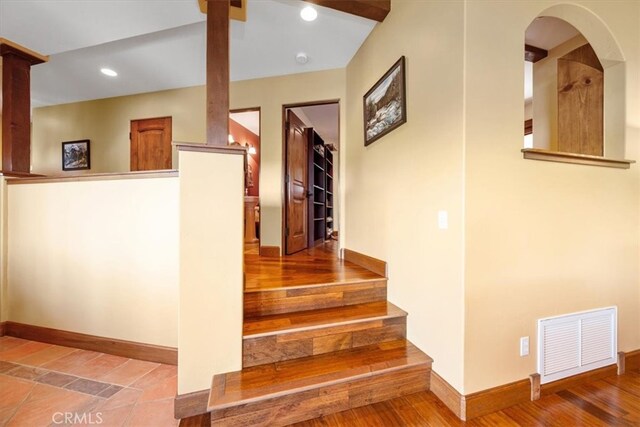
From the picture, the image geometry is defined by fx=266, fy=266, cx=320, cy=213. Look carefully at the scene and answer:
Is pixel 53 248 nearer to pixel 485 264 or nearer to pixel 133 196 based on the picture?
pixel 133 196

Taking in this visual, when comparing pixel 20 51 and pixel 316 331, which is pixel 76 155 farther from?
pixel 316 331

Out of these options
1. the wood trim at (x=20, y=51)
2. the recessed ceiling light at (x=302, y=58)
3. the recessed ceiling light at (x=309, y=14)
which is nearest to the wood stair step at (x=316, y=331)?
the recessed ceiling light at (x=309, y=14)

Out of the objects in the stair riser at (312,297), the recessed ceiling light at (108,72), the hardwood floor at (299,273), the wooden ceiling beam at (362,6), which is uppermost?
the recessed ceiling light at (108,72)

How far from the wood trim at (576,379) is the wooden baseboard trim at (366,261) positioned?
120 centimetres

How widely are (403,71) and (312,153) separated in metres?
2.74

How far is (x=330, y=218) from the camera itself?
724 cm

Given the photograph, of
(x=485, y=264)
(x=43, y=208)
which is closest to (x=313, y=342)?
(x=485, y=264)

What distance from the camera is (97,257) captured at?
211 cm

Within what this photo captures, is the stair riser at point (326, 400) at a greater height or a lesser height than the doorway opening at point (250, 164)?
lesser

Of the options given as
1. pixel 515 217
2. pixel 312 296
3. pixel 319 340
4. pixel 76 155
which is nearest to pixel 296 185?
pixel 312 296

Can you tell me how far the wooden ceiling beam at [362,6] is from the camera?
2191 millimetres

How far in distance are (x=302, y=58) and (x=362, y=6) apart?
3.70 feet

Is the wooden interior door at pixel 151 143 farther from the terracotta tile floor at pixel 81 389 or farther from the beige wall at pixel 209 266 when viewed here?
the beige wall at pixel 209 266

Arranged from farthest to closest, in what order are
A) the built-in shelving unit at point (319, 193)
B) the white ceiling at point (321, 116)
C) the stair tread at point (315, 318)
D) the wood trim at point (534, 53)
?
the built-in shelving unit at point (319, 193) < the white ceiling at point (321, 116) < the wood trim at point (534, 53) < the stair tread at point (315, 318)
